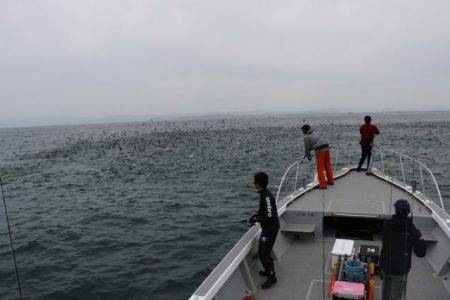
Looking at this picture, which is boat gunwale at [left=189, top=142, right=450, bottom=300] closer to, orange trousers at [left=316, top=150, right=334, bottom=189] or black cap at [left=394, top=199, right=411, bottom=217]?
orange trousers at [left=316, top=150, right=334, bottom=189]

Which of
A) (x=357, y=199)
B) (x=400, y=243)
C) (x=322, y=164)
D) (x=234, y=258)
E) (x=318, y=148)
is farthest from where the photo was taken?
(x=322, y=164)

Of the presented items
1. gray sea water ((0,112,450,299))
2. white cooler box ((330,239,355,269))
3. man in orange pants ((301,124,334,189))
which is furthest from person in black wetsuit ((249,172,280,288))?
man in orange pants ((301,124,334,189))

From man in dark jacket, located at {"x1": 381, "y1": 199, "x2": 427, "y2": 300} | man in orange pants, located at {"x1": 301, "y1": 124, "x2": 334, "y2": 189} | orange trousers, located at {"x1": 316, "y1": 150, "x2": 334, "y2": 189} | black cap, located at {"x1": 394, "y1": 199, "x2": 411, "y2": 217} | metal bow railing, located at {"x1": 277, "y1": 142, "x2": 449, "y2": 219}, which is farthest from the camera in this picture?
metal bow railing, located at {"x1": 277, "y1": 142, "x2": 449, "y2": 219}

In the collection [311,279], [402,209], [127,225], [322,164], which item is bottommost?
[127,225]

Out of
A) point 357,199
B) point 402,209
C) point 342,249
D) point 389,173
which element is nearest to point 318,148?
point 357,199

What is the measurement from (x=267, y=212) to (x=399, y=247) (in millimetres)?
2015

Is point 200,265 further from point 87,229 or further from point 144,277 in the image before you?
point 87,229

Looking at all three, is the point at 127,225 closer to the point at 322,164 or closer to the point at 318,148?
the point at 322,164

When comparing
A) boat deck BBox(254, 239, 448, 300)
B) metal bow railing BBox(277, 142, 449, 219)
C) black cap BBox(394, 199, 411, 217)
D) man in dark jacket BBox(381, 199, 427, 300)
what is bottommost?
metal bow railing BBox(277, 142, 449, 219)

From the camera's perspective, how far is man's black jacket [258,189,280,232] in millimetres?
5969

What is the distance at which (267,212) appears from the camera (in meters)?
6.01

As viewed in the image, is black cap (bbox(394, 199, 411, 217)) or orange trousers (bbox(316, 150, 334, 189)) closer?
black cap (bbox(394, 199, 411, 217))

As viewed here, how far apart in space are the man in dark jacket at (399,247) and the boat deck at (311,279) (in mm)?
866

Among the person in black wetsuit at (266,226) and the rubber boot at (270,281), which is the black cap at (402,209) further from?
the rubber boot at (270,281)
